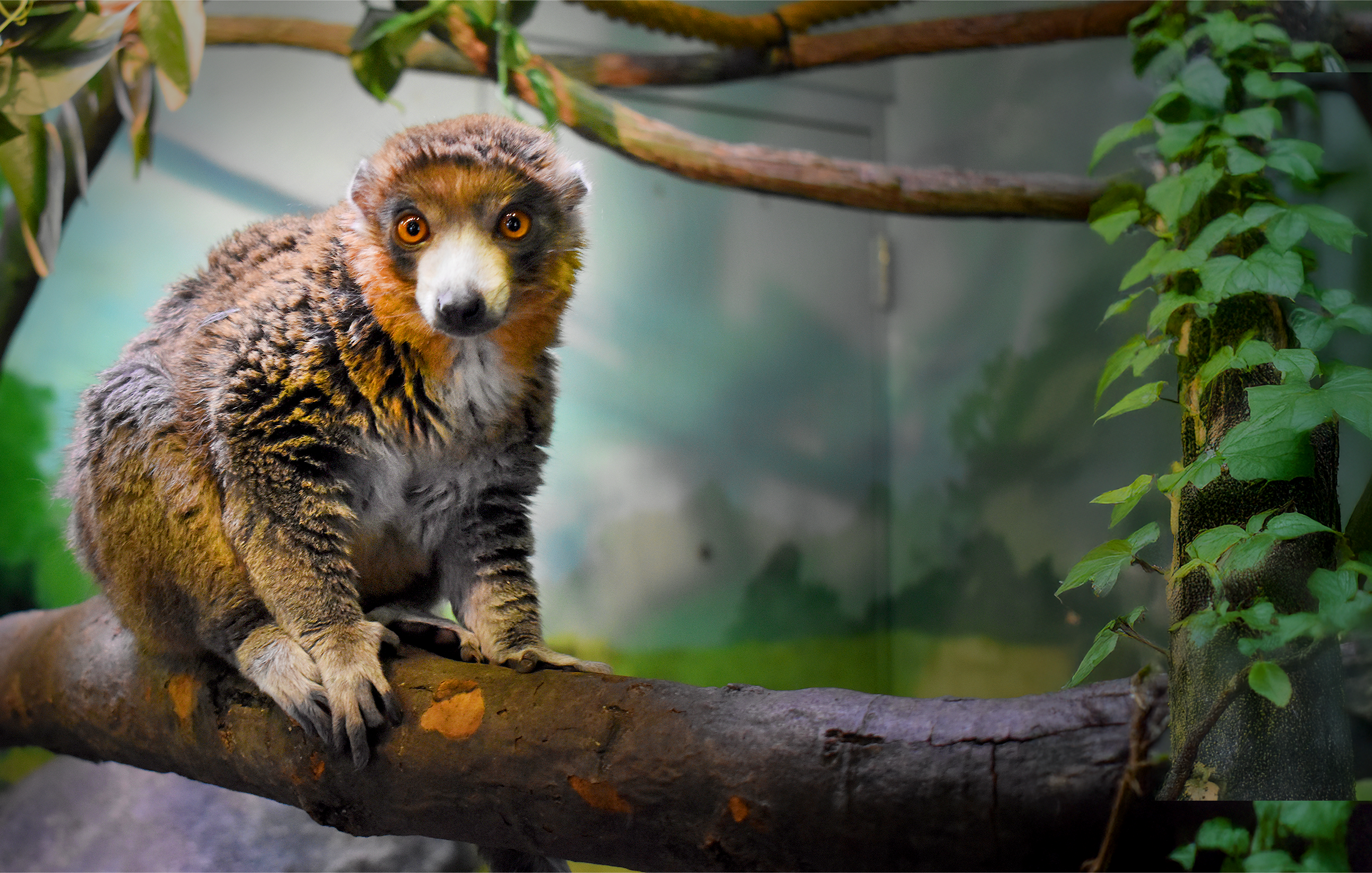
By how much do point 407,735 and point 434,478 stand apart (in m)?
0.74

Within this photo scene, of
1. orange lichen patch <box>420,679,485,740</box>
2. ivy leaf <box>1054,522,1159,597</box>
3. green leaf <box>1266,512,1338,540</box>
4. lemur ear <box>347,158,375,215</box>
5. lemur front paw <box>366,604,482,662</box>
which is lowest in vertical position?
lemur front paw <box>366,604,482,662</box>

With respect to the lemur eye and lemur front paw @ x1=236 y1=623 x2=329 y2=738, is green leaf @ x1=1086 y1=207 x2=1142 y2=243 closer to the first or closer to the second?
the lemur eye

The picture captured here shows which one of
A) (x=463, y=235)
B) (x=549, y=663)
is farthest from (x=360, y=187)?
(x=549, y=663)

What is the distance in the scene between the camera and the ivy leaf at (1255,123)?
1892 millimetres

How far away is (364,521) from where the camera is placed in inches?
85.1

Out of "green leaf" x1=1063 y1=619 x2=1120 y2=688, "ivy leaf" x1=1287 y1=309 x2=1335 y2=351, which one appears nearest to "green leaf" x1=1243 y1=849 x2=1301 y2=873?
"green leaf" x1=1063 y1=619 x2=1120 y2=688

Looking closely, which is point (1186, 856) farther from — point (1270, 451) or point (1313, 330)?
point (1313, 330)

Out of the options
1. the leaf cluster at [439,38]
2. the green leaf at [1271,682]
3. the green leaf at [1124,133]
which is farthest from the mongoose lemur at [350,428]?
the green leaf at [1124,133]

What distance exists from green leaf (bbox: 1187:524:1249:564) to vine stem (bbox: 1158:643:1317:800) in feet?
0.66

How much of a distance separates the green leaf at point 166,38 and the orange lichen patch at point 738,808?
2243 millimetres

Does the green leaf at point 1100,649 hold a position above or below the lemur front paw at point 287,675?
above

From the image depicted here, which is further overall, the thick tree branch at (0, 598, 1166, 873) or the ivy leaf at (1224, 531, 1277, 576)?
the ivy leaf at (1224, 531, 1277, 576)

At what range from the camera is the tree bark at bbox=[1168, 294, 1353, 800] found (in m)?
1.36

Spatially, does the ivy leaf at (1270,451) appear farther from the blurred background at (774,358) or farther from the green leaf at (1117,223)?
the blurred background at (774,358)
